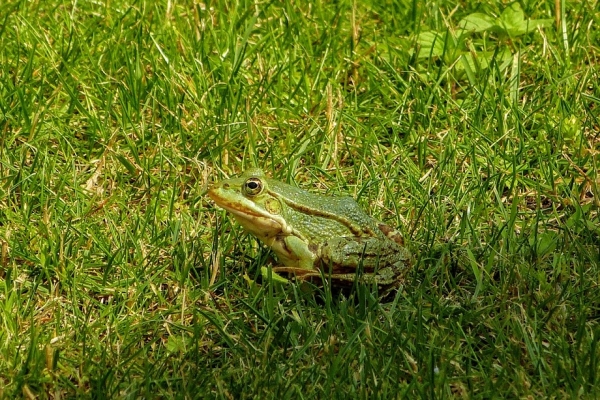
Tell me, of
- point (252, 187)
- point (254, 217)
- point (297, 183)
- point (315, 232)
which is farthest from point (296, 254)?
point (297, 183)

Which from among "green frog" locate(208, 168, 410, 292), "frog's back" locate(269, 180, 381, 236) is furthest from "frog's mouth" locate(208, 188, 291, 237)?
"frog's back" locate(269, 180, 381, 236)

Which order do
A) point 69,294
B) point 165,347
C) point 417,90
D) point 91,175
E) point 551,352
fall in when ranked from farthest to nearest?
point 417,90
point 91,175
point 69,294
point 165,347
point 551,352

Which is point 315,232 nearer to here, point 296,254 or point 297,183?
point 296,254

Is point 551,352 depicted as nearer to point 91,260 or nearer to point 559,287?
point 559,287

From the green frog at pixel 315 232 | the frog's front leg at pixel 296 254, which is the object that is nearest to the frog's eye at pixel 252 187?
the green frog at pixel 315 232

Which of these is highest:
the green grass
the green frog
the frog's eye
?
the frog's eye

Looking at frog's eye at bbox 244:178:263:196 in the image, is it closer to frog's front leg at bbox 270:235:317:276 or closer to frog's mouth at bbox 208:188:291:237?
frog's mouth at bbox 208:188:291:237

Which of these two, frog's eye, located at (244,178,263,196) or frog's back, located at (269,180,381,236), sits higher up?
frog's eye, located at (244,178,263,196)

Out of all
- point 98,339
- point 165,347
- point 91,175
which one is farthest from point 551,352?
point 91,175
